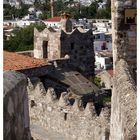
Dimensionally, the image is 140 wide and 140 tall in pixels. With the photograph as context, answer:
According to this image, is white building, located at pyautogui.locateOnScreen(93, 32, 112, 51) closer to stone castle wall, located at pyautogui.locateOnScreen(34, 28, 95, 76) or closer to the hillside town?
the hillside town

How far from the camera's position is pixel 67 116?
38.0 feet

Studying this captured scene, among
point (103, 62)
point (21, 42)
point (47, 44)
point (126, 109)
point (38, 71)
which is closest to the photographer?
point (126, 109)

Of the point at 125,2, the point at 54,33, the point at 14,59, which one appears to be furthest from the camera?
the point at 54,33

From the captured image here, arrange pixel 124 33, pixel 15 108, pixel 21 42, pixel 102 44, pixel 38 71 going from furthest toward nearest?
pixel 102 44, pixel 21 42, pixel 38 71, pixel 124 33, pixel 15 108

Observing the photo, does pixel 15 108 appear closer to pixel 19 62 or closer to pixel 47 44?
pixel 19 62

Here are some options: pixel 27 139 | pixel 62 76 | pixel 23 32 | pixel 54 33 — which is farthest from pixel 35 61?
pixel 23 32

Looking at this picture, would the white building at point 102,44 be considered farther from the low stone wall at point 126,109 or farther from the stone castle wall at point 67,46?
the low stone wall at point 126,109

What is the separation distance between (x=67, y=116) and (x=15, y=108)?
339 inches

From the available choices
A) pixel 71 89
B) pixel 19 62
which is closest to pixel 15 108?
pixel 19 62

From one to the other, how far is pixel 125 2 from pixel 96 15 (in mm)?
88313

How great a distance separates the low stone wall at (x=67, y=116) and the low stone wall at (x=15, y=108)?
7.04m

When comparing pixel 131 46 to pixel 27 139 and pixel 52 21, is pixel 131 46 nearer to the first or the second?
pixel 27 139

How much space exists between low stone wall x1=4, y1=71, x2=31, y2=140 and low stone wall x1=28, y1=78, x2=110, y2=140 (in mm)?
7042

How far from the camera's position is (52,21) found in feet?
216
